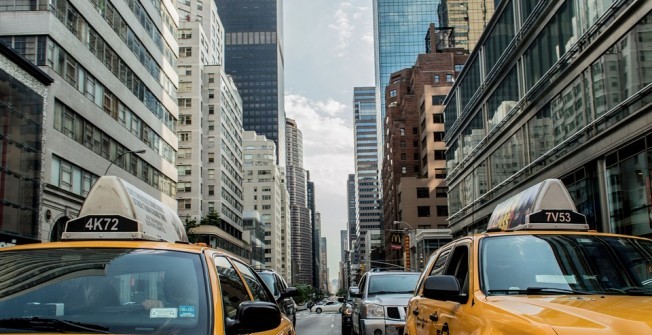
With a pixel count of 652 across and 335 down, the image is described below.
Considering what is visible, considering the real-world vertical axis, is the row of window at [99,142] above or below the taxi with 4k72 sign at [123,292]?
above

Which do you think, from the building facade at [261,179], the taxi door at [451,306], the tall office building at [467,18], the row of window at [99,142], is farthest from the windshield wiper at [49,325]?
the building facade at [261,179]

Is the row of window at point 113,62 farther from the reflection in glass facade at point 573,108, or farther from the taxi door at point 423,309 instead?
the taxi door at point 423,309

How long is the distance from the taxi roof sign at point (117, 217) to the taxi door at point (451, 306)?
10.3 feet

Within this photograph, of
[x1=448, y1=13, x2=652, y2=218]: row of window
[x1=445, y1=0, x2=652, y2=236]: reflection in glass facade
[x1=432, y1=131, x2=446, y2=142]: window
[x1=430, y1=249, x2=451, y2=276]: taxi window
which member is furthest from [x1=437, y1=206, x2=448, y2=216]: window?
[x1=430, y1=249, x2=451, y2=276]: taxi window

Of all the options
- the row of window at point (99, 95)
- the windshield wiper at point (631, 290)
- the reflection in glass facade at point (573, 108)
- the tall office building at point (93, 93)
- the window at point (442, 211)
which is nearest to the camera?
the windshield wiper at point (631, 290)

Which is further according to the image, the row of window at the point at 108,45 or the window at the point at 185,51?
the window at the point at 185,51

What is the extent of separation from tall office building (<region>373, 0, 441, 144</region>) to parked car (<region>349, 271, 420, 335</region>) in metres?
162

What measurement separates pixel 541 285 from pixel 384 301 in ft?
25.3

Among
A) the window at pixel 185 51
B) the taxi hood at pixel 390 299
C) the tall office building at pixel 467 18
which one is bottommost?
the taxi hood at pixel 390 299

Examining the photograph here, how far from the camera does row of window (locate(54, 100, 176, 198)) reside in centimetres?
3497

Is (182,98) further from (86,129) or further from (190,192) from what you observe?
(86,129)

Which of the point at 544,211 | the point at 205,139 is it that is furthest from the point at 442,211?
the point at 544,211

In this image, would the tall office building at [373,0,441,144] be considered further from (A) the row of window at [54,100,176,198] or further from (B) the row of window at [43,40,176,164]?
(A) the row of window at [54,100,176,198]

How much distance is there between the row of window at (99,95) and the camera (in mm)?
34528
